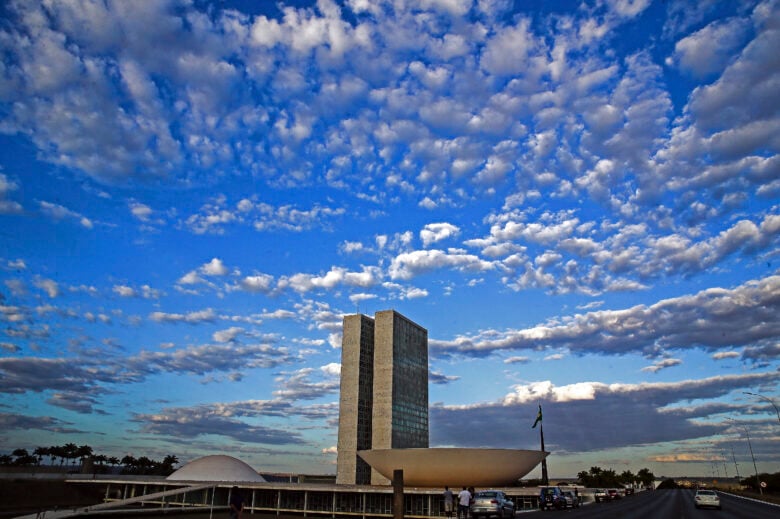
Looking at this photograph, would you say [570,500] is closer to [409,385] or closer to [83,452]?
[409,385]

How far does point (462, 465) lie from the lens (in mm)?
80812

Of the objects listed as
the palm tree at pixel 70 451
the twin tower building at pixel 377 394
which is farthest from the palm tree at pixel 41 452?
the twin tower building at pixel 377 394

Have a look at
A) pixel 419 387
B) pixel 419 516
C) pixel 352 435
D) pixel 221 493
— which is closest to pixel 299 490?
pixel 221 493

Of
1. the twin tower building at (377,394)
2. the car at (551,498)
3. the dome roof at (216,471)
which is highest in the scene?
→ the twin tower building at (377,394)

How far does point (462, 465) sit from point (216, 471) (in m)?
55.2

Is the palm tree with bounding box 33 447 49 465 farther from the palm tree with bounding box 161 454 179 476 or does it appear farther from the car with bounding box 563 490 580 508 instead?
the car with bounding box 563 490 580 508

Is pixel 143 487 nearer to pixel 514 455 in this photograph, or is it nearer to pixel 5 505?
pixel 5 505

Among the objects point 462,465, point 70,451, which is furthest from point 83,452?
point 462,465

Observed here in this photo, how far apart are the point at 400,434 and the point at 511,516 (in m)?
111

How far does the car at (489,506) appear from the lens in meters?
33.4

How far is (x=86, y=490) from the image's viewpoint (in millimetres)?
117375

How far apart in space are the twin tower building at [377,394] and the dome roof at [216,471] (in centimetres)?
2888

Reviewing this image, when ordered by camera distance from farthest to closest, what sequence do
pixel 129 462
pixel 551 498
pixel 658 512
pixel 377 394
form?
pixel 129 462
pixel 377 394
pixel 551 498
pixel 658 512

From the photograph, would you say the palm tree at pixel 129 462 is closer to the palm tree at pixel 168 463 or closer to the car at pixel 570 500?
the palm tree at pixel 168 463
